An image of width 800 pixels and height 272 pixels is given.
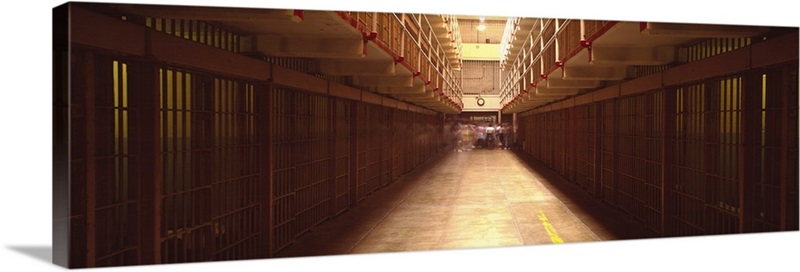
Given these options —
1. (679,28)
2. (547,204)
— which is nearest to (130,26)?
(679,28)

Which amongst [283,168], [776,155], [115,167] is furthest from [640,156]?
[115,167]

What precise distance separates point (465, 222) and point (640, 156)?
405 cm

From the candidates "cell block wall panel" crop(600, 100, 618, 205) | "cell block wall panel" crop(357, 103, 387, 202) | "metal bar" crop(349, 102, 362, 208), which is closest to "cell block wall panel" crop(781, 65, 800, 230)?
"cell block wall panel" crop(600, 100, 618, 205)

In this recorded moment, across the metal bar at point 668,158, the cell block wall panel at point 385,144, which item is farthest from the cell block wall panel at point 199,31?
the cell block wall panel at point 385,144

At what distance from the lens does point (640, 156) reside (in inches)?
398

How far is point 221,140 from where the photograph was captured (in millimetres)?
6062

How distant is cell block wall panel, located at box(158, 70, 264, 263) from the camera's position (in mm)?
5258

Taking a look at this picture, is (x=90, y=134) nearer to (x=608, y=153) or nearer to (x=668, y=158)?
(x=668, y=158)

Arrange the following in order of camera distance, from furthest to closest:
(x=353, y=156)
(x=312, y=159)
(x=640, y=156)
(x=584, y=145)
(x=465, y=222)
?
(x=584, y=145) < (x=353, y=156) < (x=640, y=156) < (x=312, y=159) < (x=465, y=222)

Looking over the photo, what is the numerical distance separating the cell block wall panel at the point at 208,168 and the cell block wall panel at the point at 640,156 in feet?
20.4

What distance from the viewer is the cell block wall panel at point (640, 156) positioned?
918cm

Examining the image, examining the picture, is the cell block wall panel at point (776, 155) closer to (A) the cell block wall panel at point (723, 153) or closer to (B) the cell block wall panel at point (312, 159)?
(A) the cell block wall panel at point (723, 153)

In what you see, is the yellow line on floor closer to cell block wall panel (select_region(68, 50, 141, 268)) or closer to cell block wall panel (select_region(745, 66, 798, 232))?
cell block wall panel (select_region(745, 66, 798, 232))

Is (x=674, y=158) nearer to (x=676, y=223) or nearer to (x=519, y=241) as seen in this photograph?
(x=676, y=223)
